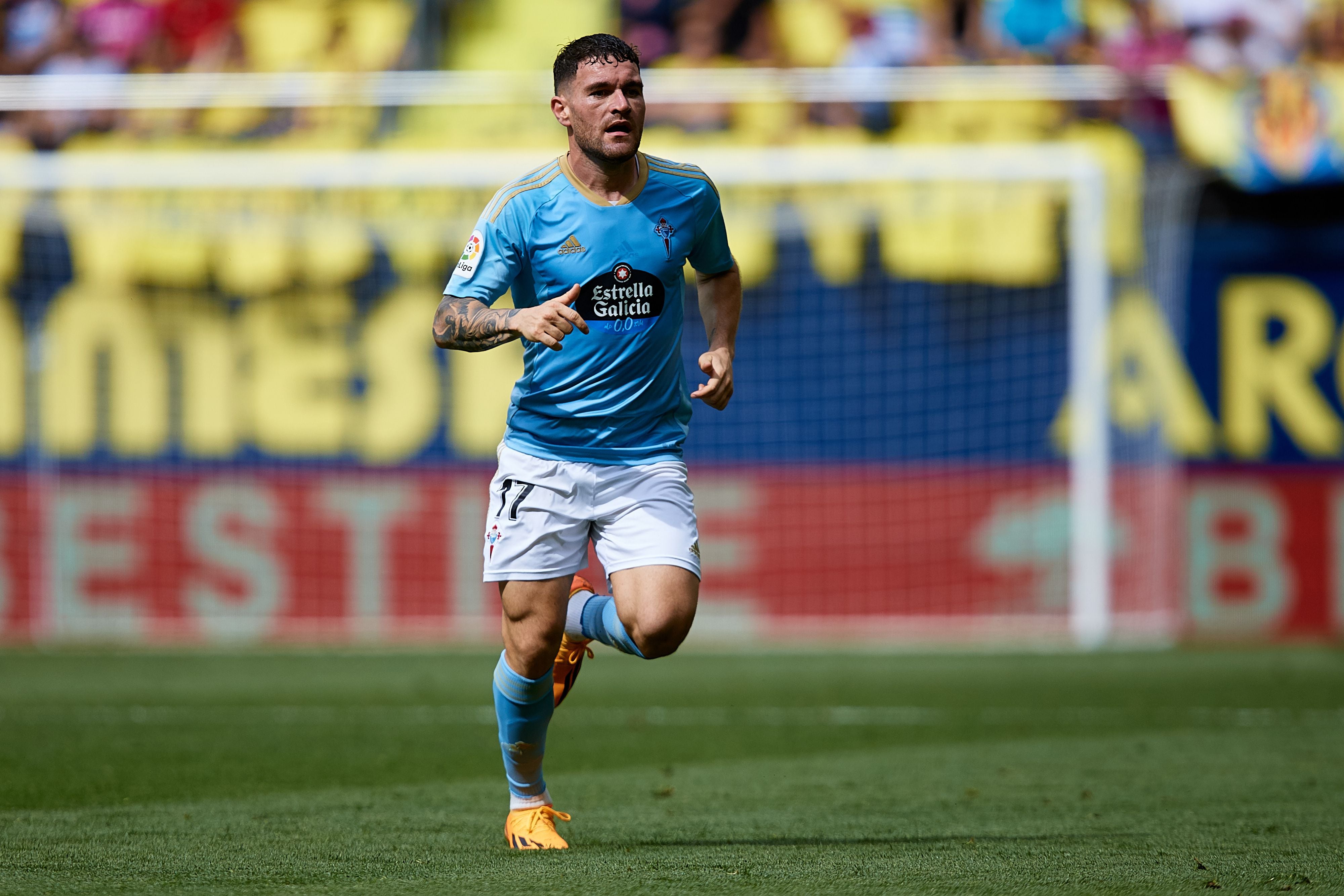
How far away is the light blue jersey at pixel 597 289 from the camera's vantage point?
4230 mm

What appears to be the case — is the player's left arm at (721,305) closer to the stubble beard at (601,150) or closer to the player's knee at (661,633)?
the stubble beard at (601,150)

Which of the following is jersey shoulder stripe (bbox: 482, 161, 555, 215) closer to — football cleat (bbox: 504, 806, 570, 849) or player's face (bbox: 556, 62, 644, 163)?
player's face (bbox: 556, 62, 644, 163)

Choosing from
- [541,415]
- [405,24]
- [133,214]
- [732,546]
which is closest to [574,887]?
[541,415]

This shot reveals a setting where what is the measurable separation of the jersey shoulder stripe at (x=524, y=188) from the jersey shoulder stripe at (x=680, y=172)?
0.85 feet

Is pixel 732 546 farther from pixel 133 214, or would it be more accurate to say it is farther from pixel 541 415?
pixel 541 415

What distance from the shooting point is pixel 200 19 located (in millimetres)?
13125

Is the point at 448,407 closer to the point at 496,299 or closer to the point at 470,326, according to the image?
the point at 496,299

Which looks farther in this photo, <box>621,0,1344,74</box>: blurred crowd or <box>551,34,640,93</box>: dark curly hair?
<box>621,0,1344,74</box>: blurred crowd

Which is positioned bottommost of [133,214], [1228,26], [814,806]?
[814,806]

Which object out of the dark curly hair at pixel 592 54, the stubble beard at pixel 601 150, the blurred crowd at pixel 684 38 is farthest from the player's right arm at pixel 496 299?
the blurred crowd at pixel 684 38

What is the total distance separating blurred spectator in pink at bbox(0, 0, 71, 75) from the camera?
12891 millimetres

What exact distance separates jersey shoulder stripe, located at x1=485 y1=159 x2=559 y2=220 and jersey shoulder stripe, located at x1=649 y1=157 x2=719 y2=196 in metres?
0.25

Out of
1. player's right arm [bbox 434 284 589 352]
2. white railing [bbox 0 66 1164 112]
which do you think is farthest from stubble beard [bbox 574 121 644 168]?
white railing [bbox 0 66 1164 112]

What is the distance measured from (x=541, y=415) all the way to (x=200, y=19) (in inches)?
390
